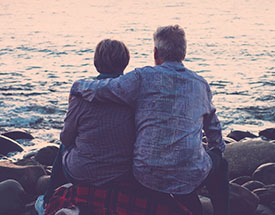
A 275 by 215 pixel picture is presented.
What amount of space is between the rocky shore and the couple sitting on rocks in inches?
29.3

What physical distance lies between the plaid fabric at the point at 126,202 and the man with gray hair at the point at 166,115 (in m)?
Answer: 0.11

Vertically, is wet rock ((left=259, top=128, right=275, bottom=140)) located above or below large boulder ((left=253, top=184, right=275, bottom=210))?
below

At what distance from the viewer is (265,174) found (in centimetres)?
493

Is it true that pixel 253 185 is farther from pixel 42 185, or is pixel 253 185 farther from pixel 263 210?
pixel 42 185

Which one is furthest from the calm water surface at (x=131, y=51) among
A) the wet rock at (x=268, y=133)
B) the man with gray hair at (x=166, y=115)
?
the man with gray hair at (x=166, y=115)

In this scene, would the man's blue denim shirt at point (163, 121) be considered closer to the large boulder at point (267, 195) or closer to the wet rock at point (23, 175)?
the large boulder at point (267, 195)

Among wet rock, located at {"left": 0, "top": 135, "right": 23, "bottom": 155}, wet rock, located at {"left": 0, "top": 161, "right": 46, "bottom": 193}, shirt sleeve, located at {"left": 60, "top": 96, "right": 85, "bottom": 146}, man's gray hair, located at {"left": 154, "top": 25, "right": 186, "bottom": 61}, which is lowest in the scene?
wet rock, located at {"left": 0, "top": 135, "right": 23, "bottom": 155}

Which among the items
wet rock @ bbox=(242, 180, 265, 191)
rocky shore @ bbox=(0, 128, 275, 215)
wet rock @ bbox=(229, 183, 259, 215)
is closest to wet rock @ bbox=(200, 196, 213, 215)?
rocky shore @ bbox=(0, 128, 275, 215)

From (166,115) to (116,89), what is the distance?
0.36m

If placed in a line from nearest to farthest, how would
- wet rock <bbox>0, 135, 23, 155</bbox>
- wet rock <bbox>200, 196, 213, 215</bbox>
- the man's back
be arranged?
the man's back, wet rock <bbox>200, 196, 213, 215</bbox>, wet rock <bbox>0, 135, 23, 155</bbox>

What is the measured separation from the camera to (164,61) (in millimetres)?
3334

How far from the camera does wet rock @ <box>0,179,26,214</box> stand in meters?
4.38

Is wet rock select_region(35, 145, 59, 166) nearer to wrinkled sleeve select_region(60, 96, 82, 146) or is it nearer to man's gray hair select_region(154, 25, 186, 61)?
wrinkled sleeve select_region(60, 96, 82, 146)

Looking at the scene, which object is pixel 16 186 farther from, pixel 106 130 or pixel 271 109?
pixel 271 109
